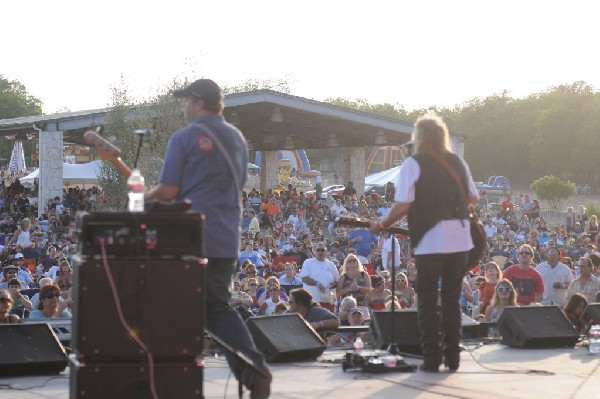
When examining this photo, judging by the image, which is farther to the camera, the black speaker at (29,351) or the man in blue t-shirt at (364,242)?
the man in blue t-shirt at (364,242)

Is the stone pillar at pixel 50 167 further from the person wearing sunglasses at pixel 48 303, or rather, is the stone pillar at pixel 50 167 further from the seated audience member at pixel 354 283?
the person wearing sunglasses at pixel 48 303

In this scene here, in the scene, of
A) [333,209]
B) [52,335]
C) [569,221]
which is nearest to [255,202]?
[333,209]

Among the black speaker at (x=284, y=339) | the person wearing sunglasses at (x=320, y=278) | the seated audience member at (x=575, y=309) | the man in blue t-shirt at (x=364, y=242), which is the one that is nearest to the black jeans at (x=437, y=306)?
the black speaker at (x=284, y=339)

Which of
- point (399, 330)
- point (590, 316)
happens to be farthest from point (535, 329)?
point (399, 330)

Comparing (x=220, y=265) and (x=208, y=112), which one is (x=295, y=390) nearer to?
(x=220, y=265)

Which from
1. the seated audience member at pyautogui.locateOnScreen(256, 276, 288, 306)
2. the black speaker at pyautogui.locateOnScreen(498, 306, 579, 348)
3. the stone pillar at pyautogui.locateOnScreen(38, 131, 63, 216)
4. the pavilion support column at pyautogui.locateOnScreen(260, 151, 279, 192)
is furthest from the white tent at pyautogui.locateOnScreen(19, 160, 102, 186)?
the black speaker at pyautogui.locateOnScreen(498, 306, 579, 348)

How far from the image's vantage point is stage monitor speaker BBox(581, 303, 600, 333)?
9.01 m

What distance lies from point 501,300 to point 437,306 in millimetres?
4734

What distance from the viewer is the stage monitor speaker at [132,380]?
4504mm

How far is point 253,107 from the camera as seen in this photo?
29734mm

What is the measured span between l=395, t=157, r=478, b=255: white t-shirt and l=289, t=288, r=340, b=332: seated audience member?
3.06 metres

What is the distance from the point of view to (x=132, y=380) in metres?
4.52

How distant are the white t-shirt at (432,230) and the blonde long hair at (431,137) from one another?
0.15 metres

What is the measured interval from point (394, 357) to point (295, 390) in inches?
36.3
